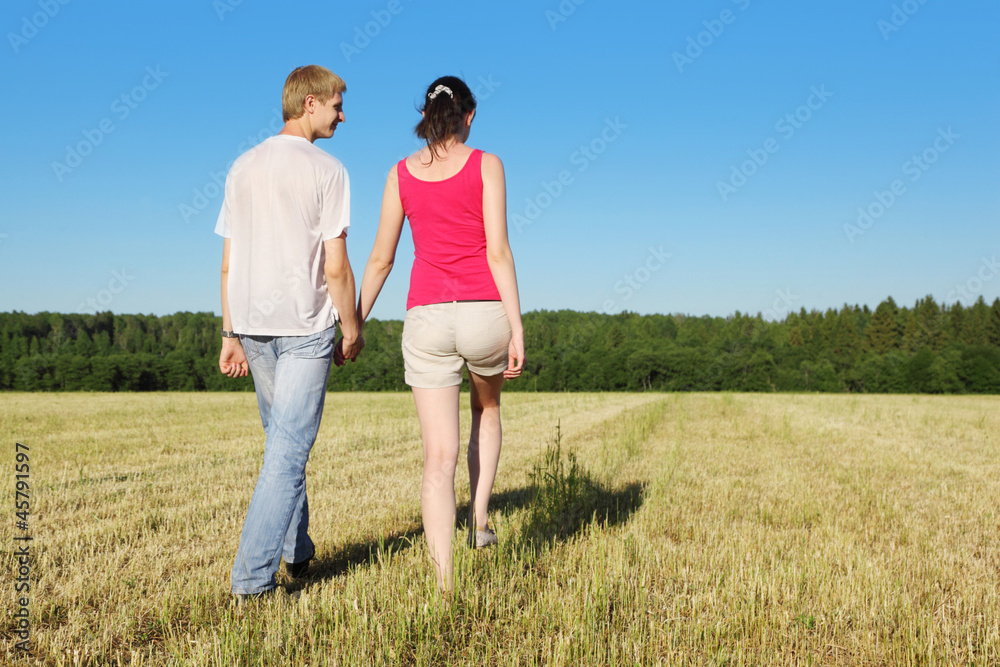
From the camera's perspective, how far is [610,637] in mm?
2697

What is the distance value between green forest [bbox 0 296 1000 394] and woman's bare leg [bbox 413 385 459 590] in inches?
2491

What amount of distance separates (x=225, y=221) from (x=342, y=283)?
28.8 inches

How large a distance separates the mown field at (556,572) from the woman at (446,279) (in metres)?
0.51

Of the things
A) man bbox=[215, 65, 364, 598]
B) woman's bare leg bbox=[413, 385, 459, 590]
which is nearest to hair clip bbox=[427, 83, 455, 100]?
man bbox=[215, 65, 364, 598]

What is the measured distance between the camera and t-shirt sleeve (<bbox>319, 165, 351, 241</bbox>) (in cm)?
293

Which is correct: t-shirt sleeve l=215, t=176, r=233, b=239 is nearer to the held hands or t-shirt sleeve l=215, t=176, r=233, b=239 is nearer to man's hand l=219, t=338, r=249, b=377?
man's hand l=219, t=338, r=249, b=377

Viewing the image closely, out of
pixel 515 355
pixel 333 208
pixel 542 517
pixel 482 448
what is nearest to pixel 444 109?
pixel 333 208

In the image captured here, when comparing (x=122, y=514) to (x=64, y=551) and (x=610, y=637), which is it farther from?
(x=610, y=637)

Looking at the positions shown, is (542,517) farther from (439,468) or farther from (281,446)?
(281,446)

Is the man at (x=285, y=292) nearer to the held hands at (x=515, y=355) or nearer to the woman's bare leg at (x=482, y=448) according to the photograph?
the held hands at (x=515, y=355)

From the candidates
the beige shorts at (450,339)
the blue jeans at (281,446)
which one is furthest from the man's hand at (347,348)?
the beige shorts at (450,339)

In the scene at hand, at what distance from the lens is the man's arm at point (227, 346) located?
10.2ft

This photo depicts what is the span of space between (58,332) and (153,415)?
7539cm

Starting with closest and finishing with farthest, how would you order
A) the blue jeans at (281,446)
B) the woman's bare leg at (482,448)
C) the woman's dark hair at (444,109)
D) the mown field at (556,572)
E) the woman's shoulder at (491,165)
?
the mown field at (556,572), the blue jeans at (281,446), the woman's shoulder at (491,165), the woman's dark hair at (444,109), the woman's bare leg at (482,448)
